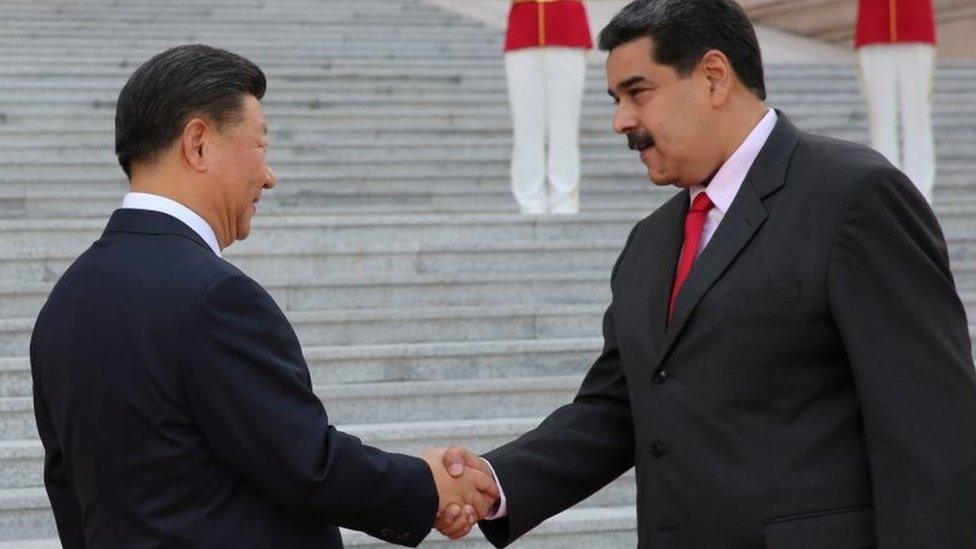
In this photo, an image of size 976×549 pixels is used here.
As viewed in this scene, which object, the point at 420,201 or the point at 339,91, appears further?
the point at 339,91

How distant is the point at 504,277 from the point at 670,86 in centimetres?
402

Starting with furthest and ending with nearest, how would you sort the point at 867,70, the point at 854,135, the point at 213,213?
the point at 854,135
the point at 867,70
the point at 213,213

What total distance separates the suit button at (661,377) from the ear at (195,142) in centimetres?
85

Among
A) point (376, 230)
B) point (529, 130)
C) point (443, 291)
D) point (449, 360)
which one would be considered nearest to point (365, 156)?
point (529, 130)

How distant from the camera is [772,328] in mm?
2756

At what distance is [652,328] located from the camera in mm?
2973

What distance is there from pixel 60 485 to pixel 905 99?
656 centimetres

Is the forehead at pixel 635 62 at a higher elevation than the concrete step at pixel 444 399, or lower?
higher

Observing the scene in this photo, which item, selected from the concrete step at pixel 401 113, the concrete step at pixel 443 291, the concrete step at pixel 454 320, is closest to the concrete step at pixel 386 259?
the concrete step at pixel 443 291

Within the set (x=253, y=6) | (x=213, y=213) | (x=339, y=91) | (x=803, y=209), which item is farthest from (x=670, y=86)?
(x=253, y=6)

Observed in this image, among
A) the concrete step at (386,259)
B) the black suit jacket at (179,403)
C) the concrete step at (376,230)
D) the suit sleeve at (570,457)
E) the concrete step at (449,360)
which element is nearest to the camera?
the black suit jacket at (179,403)

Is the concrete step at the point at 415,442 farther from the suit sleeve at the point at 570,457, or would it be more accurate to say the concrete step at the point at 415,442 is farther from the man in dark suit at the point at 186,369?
the man in dark suit at the point at 186,369

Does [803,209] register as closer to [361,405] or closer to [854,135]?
[361,405]

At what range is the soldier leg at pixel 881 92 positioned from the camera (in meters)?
8.62
